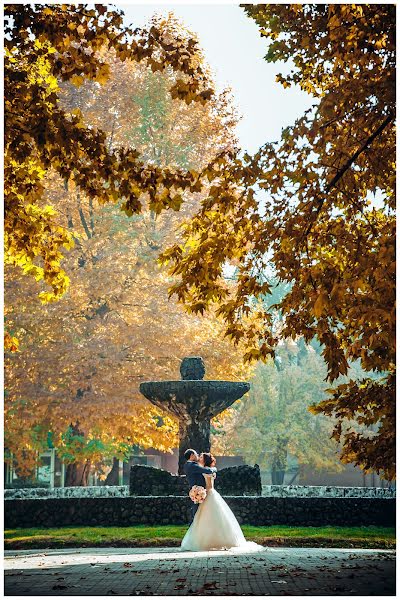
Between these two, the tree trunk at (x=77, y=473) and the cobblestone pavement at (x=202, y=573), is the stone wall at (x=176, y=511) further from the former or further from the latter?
the tree trunk at (x=77, y=473)

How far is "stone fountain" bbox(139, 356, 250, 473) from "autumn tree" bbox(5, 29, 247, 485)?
3641 millimetres

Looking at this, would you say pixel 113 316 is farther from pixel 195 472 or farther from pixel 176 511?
pixel 195 472

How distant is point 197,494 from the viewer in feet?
47.7

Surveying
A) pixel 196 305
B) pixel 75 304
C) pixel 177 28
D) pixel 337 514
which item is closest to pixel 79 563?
pixel 196 305

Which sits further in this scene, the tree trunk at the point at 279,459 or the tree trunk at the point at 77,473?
the tree trunk at the point at 279,459

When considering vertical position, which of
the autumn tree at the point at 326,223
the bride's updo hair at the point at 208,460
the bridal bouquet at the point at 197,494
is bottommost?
the bridal bouquet at the point at 197,494

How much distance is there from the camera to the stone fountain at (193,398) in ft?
68.1

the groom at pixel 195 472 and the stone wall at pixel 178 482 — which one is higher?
the groom at pixel 195 472

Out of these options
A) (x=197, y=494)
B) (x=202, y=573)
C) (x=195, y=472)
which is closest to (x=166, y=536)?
(x=195, y=472)

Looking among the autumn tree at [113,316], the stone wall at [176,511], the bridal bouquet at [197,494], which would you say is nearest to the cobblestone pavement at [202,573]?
the bridal bouquet at [197,494]

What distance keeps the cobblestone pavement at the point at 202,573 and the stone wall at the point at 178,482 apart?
5504mm

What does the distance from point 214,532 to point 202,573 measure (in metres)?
3.34

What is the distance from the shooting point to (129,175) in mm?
9047

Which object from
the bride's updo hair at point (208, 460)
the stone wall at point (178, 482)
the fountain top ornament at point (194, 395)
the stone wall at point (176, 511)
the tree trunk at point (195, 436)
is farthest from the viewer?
the tree trunk at point (195, 436)
